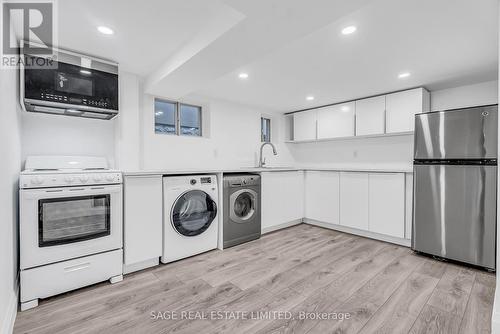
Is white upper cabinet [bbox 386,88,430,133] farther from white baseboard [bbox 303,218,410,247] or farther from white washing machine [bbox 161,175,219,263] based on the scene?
white washing machine [bbox 161,175,219,263]

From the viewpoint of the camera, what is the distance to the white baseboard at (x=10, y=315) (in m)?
1.30

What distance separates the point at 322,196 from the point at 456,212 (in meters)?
1.64

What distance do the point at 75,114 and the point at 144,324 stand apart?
2.10 m

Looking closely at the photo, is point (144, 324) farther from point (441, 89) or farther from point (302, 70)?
→ point (441, 89)

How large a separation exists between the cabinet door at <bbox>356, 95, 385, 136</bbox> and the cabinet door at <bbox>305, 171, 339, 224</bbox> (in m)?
0.80

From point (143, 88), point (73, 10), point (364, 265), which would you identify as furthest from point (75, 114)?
point (364, 265)

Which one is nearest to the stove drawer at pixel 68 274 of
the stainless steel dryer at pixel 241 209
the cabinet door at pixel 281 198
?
the stainless steel dryer at pixel 241 209

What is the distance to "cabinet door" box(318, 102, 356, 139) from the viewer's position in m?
3.79

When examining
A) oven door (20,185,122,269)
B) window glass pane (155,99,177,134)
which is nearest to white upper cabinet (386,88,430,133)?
window glass pane (155,99,177,134)

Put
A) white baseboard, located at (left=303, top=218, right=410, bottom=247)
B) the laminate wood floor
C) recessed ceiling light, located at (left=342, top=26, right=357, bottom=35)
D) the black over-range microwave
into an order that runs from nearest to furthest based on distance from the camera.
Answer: the laminate wood floor < recessed ceiling light, located at (left=342, top=26, right=357, bottom=35) < the black over-range microwave < white baseboard, located at (left=303, top=218, right=410, bottom=247)

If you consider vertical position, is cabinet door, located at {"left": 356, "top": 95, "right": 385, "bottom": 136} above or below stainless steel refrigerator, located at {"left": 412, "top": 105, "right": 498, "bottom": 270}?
above

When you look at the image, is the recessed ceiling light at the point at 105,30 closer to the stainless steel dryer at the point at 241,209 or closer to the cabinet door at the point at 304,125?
the stainless steel dryer at the point at 241,209

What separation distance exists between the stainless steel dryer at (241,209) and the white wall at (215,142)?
0.86 meters

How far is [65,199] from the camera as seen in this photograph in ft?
6.12
